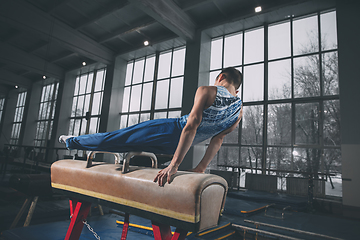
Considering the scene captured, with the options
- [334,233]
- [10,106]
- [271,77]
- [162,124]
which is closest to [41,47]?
[10,106]

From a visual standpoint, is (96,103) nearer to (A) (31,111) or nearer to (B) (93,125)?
(B) (93,125)

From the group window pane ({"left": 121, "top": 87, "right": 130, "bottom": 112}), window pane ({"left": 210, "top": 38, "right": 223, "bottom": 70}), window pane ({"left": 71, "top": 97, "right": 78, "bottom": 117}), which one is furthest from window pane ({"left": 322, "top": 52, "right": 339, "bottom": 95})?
window pane ({"left": 71, "top": 97, "right": 78, "bottom": 117})

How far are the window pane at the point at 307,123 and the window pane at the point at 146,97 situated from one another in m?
6.28

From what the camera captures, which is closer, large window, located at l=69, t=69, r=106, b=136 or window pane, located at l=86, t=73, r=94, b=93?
large window, located at l=69, t=69, r=106, b=136

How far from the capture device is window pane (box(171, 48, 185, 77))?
30.7ft

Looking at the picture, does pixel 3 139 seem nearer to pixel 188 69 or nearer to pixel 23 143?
pixel 23 143

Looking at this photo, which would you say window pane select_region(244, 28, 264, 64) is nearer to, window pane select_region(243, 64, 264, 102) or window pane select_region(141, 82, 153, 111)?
window pane select_region(243, 64, 264, 102)

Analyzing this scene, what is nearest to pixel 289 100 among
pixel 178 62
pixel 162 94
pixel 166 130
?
pixel 178 62

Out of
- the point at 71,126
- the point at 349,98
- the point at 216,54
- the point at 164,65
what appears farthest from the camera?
the point at 71,126

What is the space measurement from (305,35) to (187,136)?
24.4 feet

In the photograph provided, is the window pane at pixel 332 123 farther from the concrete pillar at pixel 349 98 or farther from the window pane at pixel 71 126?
the window pane at pixel 71 126

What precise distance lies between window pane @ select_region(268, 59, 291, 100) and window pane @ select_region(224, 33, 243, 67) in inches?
50.0

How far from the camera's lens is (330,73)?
6.17 m

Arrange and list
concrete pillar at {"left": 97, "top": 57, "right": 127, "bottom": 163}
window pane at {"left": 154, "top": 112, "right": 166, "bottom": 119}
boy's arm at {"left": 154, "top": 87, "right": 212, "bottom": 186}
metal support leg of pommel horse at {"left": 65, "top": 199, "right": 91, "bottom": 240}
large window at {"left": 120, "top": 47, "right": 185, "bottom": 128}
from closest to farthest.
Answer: boy's arm at {"left": 154, "top": 87, "right": 212, "bottom": 186}, metal support leg of pommel horse at {"left": 65, "top": 199, "right": 91, "bottom": 240}, large window at {"left": 120, "top": 47, "right": 185, "bottom": 128}, window pane at {"left": 154, "top": 112, "right": 166, "bottom": 119}, concrete pillar at {"left": 97, "top": 57, "right": 127, "bottom": 163}
